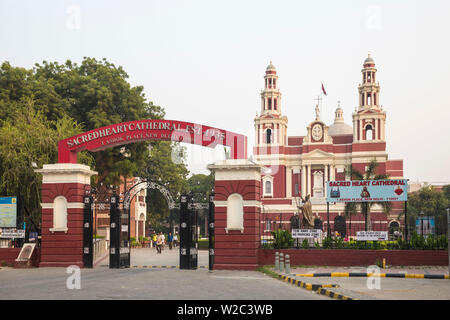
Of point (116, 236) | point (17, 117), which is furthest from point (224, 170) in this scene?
point (17, 117)

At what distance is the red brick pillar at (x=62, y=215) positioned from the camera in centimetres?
2388

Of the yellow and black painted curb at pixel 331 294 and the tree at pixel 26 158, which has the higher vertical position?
the tree at pixel 26 158

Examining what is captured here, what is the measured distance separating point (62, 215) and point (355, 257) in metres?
12.2

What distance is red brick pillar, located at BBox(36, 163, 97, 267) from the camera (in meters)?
23.9

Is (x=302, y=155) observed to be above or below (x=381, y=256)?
above

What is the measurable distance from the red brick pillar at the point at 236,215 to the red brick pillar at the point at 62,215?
576cm

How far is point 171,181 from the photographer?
63.0m

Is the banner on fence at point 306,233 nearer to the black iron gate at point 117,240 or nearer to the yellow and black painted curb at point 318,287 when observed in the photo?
the yellow and black painted curb at point 318,287

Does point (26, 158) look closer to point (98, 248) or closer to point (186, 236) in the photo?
point (98, 248)

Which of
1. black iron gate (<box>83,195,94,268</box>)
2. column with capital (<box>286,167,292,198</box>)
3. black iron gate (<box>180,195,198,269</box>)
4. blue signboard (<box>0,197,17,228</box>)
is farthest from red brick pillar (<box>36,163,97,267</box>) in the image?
column with capital (<box>286,167,292,198</box>)

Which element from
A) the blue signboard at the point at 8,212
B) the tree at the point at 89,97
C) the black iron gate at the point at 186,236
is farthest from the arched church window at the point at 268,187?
the black iron gate at the point at 186,236

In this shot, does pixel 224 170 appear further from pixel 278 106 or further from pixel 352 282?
pixel 278 106

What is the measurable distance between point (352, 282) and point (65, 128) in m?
18.8

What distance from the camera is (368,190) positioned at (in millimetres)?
24078
